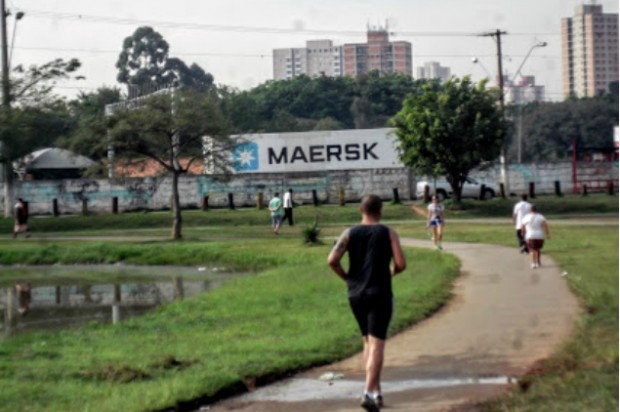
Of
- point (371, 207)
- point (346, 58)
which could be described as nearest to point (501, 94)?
point (371, 207)

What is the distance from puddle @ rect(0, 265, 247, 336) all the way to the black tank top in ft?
35.2

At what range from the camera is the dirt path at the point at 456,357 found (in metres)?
10.9

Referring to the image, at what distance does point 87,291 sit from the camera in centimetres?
2680

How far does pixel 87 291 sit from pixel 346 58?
10675cm

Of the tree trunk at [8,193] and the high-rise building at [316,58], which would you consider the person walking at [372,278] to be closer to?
the tree trunk at [8,193]

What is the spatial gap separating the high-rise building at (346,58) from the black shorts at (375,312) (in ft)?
343

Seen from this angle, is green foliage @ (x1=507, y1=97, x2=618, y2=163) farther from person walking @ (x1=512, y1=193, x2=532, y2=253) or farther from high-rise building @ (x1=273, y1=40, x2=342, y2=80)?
high-rise building @ (x1=273, y1=40, x2=342, y2=80)

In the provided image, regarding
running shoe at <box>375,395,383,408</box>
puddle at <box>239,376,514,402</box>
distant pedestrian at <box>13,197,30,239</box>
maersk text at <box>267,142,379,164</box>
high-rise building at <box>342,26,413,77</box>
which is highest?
high-rise building at <box>342,26,413,77</box>

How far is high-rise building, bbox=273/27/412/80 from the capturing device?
394ft

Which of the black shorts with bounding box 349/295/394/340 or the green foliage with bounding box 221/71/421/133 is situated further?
the green foliage with bounding box 221/71/421/133

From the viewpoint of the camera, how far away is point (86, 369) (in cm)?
1288

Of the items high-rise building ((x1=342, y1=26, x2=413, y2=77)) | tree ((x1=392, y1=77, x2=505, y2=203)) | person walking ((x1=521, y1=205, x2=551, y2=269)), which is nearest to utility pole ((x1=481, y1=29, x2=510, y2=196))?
tree ((x1=392, y1=77, x2=505, y2=203))

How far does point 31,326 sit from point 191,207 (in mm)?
37960

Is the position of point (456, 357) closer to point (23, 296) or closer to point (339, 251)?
point (339, 251)
